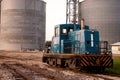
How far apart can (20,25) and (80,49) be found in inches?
2083

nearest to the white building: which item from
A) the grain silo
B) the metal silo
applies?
the metal silo

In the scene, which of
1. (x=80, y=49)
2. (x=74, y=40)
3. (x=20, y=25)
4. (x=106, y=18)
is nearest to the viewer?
(x=80, y=49)

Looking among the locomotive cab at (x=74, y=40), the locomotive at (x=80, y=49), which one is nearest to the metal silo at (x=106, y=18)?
the locomotive cab at (x=74, y=40)

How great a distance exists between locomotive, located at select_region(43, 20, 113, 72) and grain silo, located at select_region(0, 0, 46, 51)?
1940 inches

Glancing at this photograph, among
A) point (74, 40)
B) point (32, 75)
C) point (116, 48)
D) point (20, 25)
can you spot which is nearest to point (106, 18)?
point (116, 48)

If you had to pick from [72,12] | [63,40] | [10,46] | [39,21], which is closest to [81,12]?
[72,12]

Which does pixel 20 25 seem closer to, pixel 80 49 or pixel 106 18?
pixel 106 18

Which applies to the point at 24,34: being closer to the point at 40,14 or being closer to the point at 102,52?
the point at 40,14

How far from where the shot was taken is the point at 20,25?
2655 inches

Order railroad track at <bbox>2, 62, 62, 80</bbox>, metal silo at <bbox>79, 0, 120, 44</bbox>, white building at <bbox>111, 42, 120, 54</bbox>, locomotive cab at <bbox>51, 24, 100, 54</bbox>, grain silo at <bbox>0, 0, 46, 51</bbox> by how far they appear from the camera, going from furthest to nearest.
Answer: grain silo at <bbox>0, 0, 46, 51</bbox>, metal silo at <bbox>79, 0, 120, 44</bbox>, white building at <bbox>111, 42, 120, 54</bbox>, locomotive cab at <bbox>51, 24, 100, 54</bbox>, railroad track at <bbox>2, 62, 62, 80</bbox>

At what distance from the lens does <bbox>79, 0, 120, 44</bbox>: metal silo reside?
57.0 m

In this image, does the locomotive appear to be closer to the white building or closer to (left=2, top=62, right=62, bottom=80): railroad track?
(left=2, top=62, right=62, bottom=80): railroad track

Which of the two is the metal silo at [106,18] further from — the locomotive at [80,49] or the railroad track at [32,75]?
the railroad track at [32,75]

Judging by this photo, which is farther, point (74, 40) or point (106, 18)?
point (106, 18)
